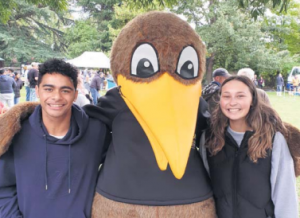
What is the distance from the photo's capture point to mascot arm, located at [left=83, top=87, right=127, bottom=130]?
184 centimetres

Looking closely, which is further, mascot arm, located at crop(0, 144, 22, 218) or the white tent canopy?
the white tent canopy

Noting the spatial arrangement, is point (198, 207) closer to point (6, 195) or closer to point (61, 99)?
point (61, 99)

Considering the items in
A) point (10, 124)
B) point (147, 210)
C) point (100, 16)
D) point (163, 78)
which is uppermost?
point (100, 16)

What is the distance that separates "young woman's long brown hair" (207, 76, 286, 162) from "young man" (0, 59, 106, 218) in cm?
73

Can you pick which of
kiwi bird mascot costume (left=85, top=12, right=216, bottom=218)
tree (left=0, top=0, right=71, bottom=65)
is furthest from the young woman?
tree (left=0, top=0, right=71, bottom=65)

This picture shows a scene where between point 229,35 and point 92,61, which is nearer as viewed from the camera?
point 92,61

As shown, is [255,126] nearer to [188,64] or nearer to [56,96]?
[188,64]

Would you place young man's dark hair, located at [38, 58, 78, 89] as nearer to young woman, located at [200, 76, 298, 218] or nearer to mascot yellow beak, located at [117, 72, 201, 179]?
mascot yellow beak, located at [117, 72, 201, 179]

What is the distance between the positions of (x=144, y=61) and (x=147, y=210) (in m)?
0.80

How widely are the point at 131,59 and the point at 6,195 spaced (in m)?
1.11

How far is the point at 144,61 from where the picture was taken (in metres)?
1.57

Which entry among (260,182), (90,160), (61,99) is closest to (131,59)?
(61,99)

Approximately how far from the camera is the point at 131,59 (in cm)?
162

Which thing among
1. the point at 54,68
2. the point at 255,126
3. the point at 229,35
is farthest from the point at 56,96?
the point at 229,35
